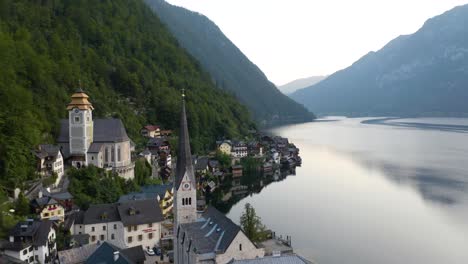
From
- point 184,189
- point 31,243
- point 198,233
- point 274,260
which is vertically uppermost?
point 184,189

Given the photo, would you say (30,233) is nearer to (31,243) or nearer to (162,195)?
(31,243)

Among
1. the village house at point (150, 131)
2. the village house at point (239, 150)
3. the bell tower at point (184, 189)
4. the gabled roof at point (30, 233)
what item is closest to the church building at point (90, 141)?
the gabled roof at point (30, 233)

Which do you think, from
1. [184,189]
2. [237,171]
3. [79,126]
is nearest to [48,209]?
[184,189]

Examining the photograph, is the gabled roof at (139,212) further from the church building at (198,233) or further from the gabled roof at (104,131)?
the gabled roof at (104,131)

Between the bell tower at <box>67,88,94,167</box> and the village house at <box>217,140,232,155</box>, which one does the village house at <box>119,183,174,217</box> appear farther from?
the village house at <box>217,140,232,155</box>

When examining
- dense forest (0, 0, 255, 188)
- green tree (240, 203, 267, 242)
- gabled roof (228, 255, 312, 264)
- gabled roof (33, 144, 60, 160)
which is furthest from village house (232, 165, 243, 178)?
gabled roof (228, 255, 312, 264)

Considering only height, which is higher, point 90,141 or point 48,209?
point 90,141
